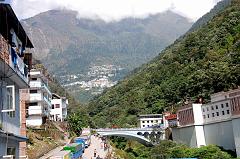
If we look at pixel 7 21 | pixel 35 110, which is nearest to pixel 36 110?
pixel 35 110

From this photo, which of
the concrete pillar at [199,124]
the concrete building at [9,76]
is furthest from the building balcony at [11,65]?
the concrete pillar at [199,124]

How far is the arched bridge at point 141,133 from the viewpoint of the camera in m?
81.6

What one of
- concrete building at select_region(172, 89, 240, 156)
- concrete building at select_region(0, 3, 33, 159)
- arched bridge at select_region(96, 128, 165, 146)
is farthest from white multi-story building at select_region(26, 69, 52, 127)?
concrete building at select_region(0, 3, 33, 159)

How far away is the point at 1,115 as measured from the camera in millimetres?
13727

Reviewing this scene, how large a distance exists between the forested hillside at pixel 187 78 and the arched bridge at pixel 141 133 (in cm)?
1056

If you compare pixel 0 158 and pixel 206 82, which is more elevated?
pixel 206 82

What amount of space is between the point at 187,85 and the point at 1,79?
76285 mm

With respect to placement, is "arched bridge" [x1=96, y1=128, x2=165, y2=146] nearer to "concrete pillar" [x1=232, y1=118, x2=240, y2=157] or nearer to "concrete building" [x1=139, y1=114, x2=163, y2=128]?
"concrete building" [x1=139, y1=114, x2=163, y2=128]

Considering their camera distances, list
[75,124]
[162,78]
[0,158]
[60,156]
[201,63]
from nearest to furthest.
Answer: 1. [0,158]
2. [60,156]
3. [75,124]
4. [201,63]
5. [162,78]

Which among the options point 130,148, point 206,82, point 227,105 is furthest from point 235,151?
point 130,148

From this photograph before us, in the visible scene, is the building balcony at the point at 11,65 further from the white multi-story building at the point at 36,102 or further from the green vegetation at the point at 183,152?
the green vegetation at the point at 183,152

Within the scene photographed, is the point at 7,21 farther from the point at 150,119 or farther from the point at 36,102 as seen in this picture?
the point at 150,119

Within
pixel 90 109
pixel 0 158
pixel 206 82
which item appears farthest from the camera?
pixel 90 109

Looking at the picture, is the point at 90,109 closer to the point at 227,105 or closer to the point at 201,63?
the point at 201,63
